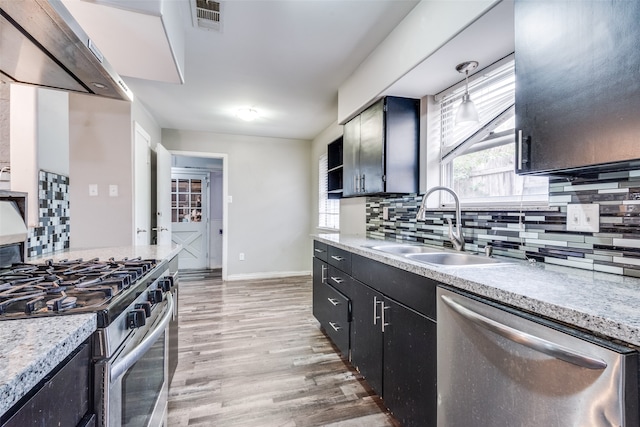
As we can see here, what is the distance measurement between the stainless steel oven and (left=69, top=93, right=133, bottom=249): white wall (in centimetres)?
215

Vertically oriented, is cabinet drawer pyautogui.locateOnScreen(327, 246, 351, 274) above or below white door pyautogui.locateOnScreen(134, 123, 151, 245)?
below

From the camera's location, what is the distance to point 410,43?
6.07ft

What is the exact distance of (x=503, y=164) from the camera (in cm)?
179

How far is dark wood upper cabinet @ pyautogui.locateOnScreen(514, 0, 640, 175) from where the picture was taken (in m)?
0.86

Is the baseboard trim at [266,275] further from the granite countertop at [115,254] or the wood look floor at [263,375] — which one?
the granite countertop at [115,254]

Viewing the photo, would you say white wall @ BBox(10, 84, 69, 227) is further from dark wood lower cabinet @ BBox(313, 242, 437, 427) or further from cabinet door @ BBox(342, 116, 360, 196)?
cabinet door @ BBox(342, 116, 360, 196)

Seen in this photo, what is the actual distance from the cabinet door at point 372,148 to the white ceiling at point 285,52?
245mm

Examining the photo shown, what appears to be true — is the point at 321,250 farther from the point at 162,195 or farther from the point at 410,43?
the point at 162,195

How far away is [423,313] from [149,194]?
372 cm

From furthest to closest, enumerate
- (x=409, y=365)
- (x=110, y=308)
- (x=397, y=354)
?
1. (x=397, y=354)
2. (x=409, y=365)
3. (x=110, y=308)

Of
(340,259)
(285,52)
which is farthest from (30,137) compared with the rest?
(340,259)

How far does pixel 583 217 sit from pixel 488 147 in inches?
30.6

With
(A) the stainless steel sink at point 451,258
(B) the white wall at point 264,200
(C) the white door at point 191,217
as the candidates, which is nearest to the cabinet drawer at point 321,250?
(A) the stainless steel sink at point 451,258

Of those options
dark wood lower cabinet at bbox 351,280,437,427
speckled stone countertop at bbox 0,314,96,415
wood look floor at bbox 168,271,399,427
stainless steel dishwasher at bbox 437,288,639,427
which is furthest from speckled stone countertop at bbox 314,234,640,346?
speckled stone countertop at bbox 0,314,96,415
